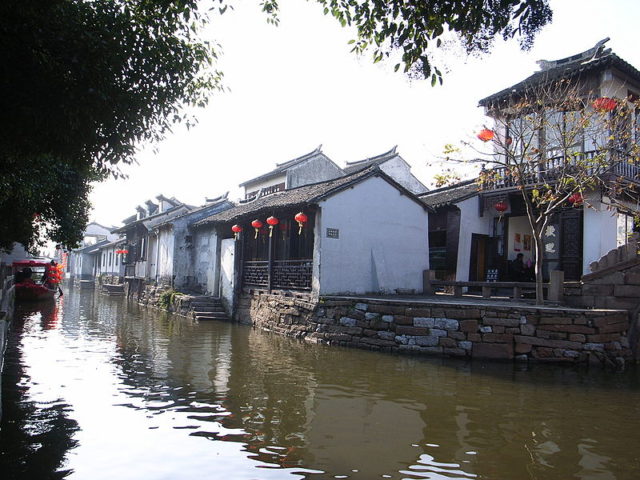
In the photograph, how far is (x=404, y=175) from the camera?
25.6 metres

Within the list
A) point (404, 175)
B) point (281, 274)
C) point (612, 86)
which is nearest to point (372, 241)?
point (281, 274)

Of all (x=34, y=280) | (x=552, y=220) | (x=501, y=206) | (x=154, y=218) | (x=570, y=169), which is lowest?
(x=34, y=280)

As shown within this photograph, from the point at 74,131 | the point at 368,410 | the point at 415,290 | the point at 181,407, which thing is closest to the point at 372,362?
the point at 368,410

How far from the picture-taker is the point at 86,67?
410 centimetres

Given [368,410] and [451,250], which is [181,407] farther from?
[451,250]

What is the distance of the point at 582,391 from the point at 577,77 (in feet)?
30.9

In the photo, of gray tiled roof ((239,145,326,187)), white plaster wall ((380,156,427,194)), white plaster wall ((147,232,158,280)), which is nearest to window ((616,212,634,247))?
white plaster wall ((380,156,427,194))

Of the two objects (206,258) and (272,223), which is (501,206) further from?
(206,258)

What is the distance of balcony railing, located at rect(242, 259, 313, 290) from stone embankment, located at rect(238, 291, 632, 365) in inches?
51.9

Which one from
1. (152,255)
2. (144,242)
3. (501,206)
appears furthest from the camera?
(144,242)

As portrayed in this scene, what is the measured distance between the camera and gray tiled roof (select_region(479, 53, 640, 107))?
1186 centimetres

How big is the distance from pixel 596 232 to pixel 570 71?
4296mm

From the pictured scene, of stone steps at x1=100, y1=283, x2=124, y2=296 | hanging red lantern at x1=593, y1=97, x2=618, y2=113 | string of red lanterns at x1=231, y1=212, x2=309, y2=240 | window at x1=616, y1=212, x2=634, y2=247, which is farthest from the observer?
stone steps at x1=100, y1=283, x2=124, y2=296

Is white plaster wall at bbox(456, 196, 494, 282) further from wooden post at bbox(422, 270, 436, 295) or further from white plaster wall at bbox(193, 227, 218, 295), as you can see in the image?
white plaster wall at bbox(193, 227, 218, 295)
